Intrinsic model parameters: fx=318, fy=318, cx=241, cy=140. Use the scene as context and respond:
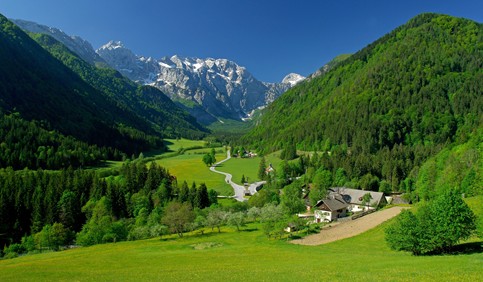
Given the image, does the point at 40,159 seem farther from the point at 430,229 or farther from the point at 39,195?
the point at 430,229

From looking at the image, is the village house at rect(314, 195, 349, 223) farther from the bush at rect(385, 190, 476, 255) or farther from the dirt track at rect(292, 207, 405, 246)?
the bush at rect(385, 190, 476, 255)

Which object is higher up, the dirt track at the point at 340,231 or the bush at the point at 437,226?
the bush at the point at 437,226

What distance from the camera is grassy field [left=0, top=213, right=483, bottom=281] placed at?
28.8 meters

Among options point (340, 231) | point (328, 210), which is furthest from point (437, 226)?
point (328, 210)

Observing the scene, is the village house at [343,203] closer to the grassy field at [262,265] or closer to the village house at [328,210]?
the village house at [328,210]

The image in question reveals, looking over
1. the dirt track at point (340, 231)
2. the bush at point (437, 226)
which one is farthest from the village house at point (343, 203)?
the bush at point (437, 226)

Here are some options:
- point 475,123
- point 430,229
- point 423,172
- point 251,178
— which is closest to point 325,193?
point 423,172

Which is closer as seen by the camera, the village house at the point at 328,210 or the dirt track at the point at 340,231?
the dirt track at the point at 340,231

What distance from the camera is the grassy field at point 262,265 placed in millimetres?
28848

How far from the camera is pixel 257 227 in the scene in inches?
3558

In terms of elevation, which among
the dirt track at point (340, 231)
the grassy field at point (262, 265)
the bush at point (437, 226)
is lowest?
the dirt track at point (340, 231)

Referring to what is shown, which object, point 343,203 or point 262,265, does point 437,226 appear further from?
point 343,203

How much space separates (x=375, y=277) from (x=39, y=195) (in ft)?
366

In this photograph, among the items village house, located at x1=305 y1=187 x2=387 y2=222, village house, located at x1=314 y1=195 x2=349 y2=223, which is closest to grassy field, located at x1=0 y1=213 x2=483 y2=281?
village house, located at x1=314 y1=195 x2=349 y2=223
